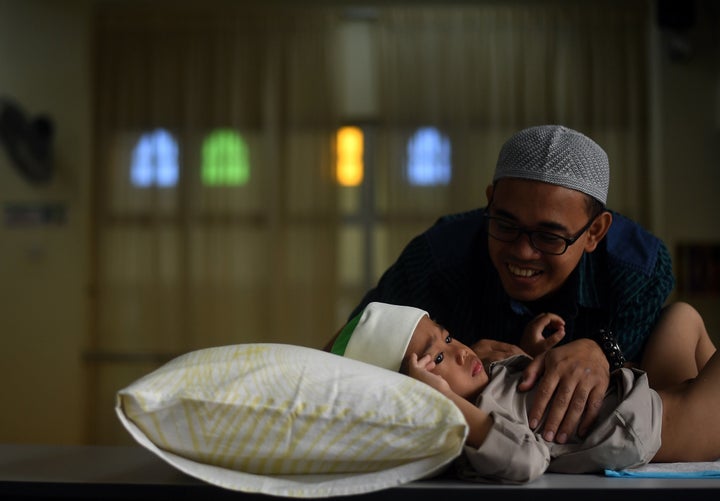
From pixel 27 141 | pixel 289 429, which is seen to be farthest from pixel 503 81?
pixel 289 429

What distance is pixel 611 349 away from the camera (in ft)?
4.79

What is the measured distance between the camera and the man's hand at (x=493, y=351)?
4.83ft

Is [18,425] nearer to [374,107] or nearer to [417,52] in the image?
[374,107]


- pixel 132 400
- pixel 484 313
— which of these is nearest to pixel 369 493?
pixel 132 400

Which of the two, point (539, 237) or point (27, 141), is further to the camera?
point (27, 141)

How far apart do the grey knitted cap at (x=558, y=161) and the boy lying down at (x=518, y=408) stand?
365mm

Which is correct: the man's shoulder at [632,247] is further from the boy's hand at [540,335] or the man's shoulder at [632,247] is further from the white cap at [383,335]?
the white cap at [383,335]

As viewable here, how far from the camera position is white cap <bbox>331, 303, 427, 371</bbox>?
1.31 metres

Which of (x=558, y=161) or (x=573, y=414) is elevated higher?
(x=558, y=161)

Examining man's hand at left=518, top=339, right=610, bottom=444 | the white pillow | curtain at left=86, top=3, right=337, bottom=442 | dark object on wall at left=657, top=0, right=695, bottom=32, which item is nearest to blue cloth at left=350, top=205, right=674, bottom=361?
man's hand at left=518, top=339, right=610, bottom=444

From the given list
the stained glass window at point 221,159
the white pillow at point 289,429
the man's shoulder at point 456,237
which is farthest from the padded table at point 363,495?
the stained glass window at point 221,159

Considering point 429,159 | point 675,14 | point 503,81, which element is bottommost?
point 429,159

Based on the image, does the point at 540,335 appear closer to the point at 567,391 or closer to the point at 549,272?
the point at 549,272

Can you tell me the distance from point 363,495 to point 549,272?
742 millimetres
